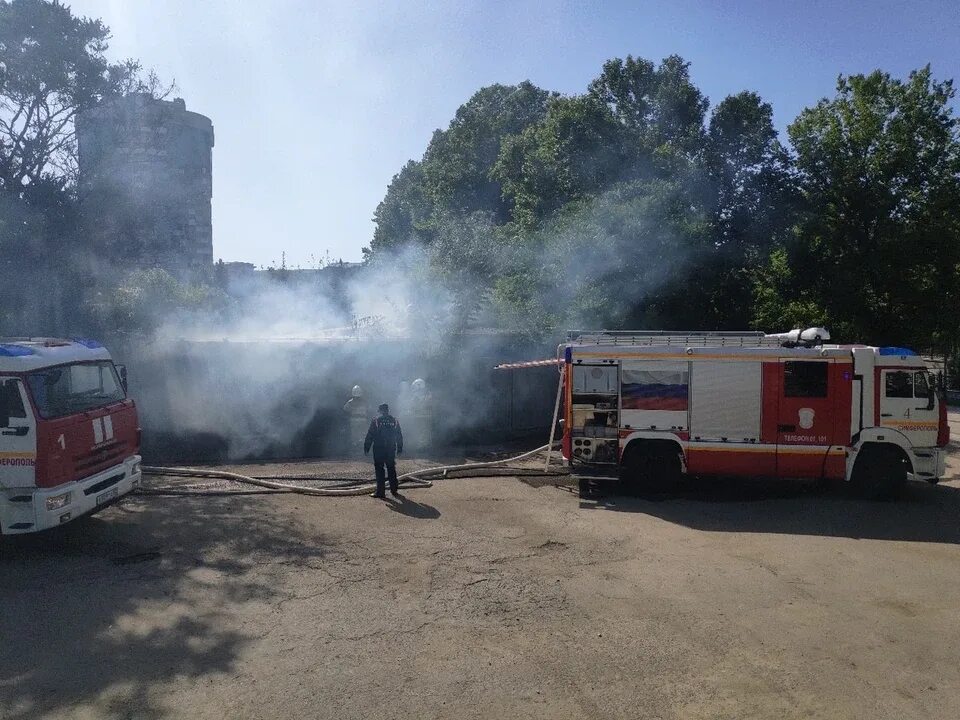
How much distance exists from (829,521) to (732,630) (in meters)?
4.65

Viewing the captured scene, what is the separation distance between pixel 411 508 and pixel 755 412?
570 cm

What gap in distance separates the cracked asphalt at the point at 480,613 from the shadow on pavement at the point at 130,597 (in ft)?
0.09

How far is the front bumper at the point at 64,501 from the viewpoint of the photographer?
24.1ft

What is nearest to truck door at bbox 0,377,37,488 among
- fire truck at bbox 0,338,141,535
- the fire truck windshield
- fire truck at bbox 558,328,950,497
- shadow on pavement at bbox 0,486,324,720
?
fire truck at bbox 0,338,141,535

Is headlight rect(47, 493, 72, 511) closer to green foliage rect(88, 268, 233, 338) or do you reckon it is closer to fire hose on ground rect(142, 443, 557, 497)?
fire hose on ground rect(142, 443, 557, 497)

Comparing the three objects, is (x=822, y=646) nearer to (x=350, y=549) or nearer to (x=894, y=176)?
(x=350, y=549)

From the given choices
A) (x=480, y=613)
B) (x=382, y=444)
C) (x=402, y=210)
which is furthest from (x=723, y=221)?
(x=402, y=210)

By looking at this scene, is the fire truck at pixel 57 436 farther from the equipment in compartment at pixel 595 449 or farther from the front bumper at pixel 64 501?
the equipment in compartment at pixel 595 449

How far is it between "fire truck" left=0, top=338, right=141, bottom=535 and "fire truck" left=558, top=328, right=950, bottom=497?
6818 mm

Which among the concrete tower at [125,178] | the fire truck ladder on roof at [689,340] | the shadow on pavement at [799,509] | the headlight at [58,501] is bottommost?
the shadow on pavement at [799,509]

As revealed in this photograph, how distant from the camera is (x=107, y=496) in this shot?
8500mm

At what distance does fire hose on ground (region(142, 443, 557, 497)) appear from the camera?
11.0 metres

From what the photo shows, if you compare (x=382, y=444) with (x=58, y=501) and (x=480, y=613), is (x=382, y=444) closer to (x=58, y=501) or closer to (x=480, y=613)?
(x=58, y=501)

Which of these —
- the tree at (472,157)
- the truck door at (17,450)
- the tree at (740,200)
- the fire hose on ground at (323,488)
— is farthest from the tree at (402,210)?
the truck door at (17,450)
